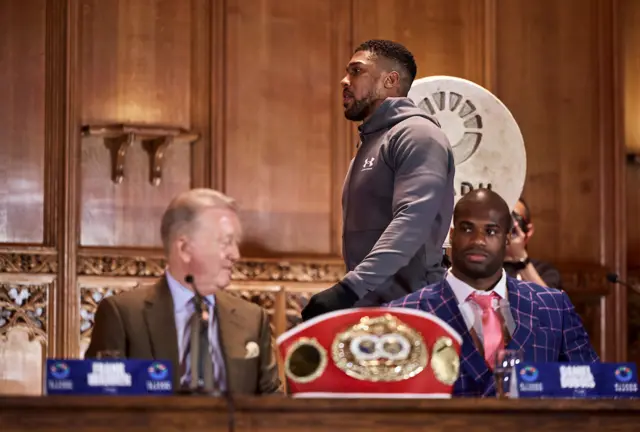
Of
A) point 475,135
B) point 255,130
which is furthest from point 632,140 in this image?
point 475,135

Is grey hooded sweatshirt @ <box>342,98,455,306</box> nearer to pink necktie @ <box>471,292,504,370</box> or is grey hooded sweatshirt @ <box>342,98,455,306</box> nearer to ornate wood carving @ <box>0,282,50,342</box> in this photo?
pink necktie @ <box>471,292,504,370</box>

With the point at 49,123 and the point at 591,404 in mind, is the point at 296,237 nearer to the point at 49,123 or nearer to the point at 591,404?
the point at 49,123

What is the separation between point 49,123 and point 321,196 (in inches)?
51.9

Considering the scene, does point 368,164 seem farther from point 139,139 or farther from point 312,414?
point 139,139

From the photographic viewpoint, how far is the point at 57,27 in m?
6.04

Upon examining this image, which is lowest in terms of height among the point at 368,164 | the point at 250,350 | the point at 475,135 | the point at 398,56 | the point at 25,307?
the point at 25,307

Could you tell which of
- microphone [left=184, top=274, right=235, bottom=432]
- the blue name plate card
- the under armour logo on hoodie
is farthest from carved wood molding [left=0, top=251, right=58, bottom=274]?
the blue name plate card

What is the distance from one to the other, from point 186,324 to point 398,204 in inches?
35.4

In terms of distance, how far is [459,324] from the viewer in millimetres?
3518

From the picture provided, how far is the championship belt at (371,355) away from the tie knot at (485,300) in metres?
0.94

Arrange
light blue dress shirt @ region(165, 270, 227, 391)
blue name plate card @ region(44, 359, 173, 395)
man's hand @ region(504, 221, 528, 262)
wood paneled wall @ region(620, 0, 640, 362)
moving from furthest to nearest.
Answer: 1. wood paneled wall @ region(620, 0, 640, 362)
2. man's hand @ region(504, 221, 528, 262)
3. light blue dress shirt @ region(165, 270, 227, 391)
4. blue name plate card @ region(44, 359, 173, 395)

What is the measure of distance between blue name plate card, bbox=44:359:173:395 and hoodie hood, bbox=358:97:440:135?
160cm

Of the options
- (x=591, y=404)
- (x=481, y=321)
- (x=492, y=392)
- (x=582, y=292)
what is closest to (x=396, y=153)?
(x=481, y=321)

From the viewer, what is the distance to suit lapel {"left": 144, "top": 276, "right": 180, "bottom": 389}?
2998 mm
